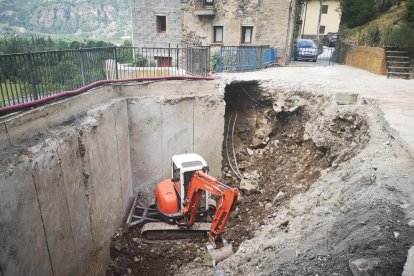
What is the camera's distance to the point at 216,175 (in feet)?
39.3

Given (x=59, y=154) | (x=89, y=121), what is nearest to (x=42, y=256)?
(x=59, y=154)

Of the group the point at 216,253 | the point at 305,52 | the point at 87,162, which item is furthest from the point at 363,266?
the point at 305,52

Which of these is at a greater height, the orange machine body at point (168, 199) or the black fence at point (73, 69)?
the black fence at point (73, 69)

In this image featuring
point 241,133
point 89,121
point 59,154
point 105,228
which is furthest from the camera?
point 241,133

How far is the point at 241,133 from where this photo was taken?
1240cm

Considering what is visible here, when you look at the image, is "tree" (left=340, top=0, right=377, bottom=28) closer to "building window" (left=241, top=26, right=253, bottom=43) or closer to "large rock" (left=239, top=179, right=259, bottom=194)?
"building window" (left=241, top=26, right=253, bottom=43)

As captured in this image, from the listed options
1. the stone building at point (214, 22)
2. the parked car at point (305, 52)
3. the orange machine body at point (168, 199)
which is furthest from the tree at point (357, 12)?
the orange machine body at point (168, 199)

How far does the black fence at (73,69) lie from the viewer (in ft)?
19.3

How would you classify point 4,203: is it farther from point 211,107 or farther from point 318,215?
point 211,107

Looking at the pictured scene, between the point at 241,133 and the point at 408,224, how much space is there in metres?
8.76

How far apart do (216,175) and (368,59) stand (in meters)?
10.6

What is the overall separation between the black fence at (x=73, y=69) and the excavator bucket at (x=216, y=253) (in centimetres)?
510

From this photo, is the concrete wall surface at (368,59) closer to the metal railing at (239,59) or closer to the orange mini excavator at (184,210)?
the metal railing at (239,59)

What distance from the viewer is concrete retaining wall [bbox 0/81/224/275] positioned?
510 centimetres
